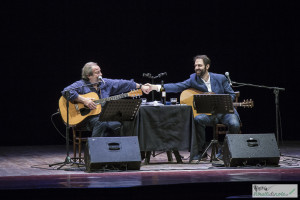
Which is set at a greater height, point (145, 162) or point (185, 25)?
point (185, 25)

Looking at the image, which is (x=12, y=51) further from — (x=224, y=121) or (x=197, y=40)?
(x=224, y=121)

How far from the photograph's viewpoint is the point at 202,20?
9.00m

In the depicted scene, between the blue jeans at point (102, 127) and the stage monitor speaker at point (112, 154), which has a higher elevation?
the blue jeans at point (102, 127)

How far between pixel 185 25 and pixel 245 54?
3.96 feet

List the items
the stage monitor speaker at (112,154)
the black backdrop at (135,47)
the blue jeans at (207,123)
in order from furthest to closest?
1. the black backdrop at (135,47)
2. the blue jeans at (207,123)
3. the stage monitor speaker at (112,154)

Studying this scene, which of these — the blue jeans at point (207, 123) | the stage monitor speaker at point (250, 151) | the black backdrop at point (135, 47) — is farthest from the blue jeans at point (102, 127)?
the black backdrop at point (135, 47)

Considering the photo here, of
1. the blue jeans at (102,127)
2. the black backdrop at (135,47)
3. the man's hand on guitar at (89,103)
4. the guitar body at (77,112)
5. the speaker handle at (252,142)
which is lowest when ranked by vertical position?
the speaker handle at (252,142)

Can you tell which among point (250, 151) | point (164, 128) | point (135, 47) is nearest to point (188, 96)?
point (164, 128)

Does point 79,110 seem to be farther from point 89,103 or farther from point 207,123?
point 207,123

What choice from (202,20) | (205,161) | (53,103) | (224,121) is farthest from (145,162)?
(202,20)

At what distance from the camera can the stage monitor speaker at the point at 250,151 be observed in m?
5.22

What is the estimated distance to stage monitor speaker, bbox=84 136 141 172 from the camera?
5.00 metres

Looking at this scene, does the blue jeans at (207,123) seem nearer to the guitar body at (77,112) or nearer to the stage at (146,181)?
the stage at (146,181)

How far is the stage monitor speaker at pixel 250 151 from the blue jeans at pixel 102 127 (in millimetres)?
1350
